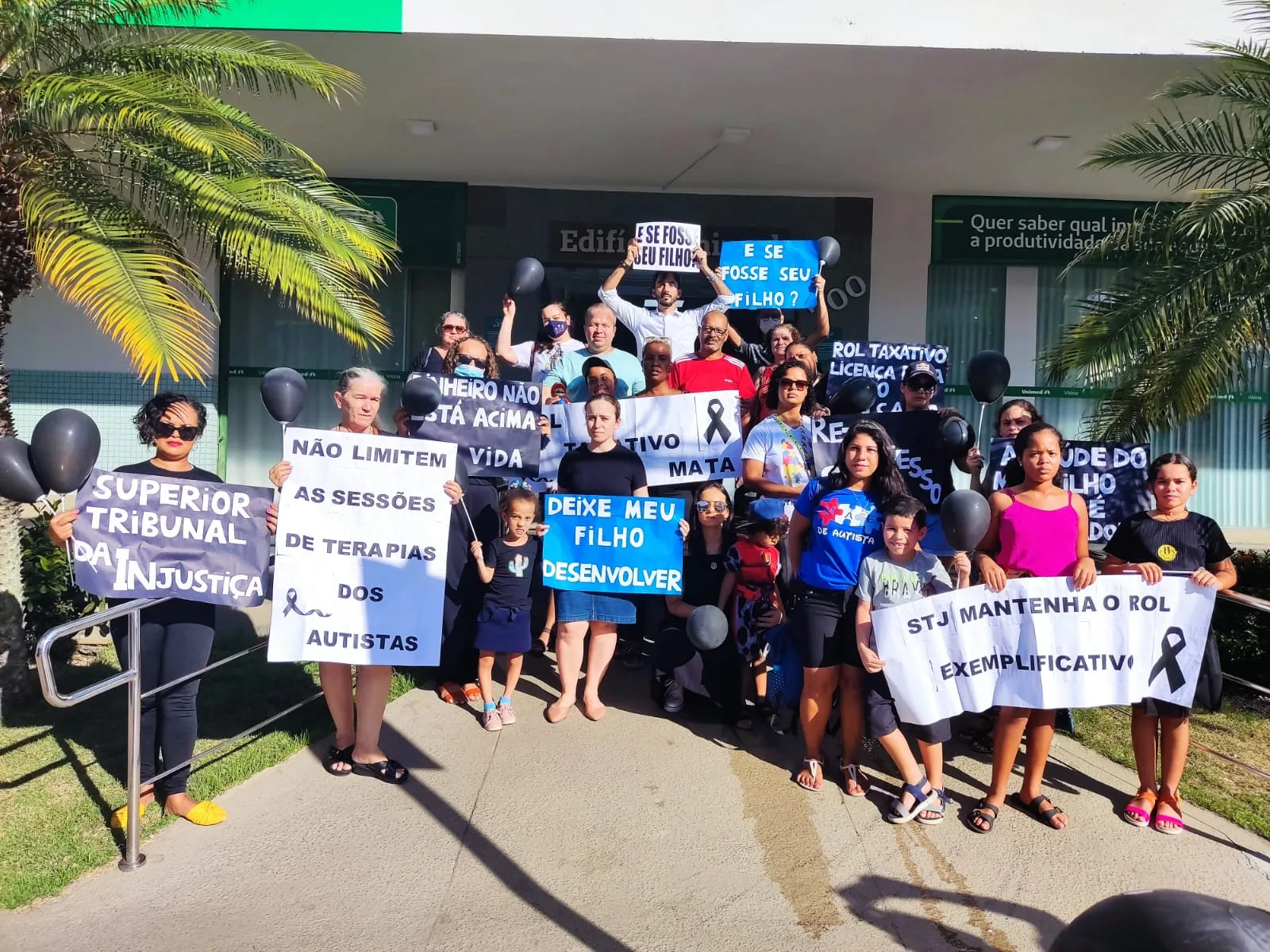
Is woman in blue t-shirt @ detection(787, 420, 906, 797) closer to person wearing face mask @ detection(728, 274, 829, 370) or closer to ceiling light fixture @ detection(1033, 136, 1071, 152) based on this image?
person wearing face mask @ detection(728, 274, 829, 370)

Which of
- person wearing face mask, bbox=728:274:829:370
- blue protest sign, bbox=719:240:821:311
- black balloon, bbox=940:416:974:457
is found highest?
blue protest sign, bbox=719:240:821:311

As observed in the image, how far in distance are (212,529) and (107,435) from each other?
765 cm

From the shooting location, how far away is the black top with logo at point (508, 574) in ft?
16.2

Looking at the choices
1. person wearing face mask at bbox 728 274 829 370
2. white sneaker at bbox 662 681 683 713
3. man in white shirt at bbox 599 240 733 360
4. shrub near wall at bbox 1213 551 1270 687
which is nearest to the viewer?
white sneaker at bbox 662 681 683 713

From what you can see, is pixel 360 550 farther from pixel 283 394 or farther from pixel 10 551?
pixel 10 551

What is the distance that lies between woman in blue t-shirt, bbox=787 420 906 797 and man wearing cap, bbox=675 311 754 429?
1.85 meters

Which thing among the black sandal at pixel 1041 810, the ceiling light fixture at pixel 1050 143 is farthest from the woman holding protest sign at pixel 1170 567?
the ceiling light fixture at pixel 1050 143

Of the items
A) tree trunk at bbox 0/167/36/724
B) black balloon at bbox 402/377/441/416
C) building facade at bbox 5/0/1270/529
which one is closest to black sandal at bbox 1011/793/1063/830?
black balloon at bbox 402/377/441/416

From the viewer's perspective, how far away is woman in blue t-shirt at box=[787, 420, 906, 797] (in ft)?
13.5

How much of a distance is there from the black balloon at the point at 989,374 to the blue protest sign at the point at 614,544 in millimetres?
2006

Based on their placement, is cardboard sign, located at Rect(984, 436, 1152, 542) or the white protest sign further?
the white protest sign

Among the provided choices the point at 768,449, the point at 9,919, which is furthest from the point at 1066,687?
the point at 9,919

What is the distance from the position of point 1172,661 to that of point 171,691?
4355 millimetres

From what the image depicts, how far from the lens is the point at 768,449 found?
5047 millimetres
